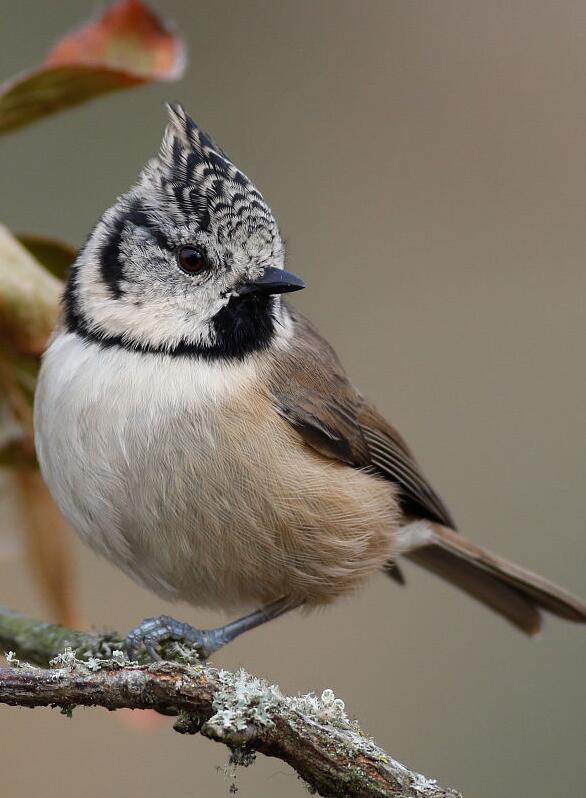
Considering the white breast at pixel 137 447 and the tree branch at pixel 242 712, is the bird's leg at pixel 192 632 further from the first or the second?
the tree branch at pixel 242 712

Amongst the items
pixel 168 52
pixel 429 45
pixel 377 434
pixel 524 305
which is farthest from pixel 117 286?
pixel 429 45

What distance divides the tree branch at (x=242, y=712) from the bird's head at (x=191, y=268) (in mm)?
1095

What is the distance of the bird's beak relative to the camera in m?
3.03

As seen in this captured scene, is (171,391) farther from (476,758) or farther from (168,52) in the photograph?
(476,758)

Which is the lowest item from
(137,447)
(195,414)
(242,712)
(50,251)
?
(242,712)

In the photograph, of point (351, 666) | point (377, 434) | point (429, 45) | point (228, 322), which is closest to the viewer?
point (228, 322)

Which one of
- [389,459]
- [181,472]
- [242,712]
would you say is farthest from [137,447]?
[389,459]

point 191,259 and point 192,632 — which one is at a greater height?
point 191,259

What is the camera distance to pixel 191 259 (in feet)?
10.1

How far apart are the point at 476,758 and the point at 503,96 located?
12.6 ft

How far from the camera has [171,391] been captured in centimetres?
298

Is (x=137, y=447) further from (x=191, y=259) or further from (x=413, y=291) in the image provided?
(x=413, y=291)

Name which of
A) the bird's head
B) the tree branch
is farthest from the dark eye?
the tree branch

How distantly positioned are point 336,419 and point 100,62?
1275 mm
